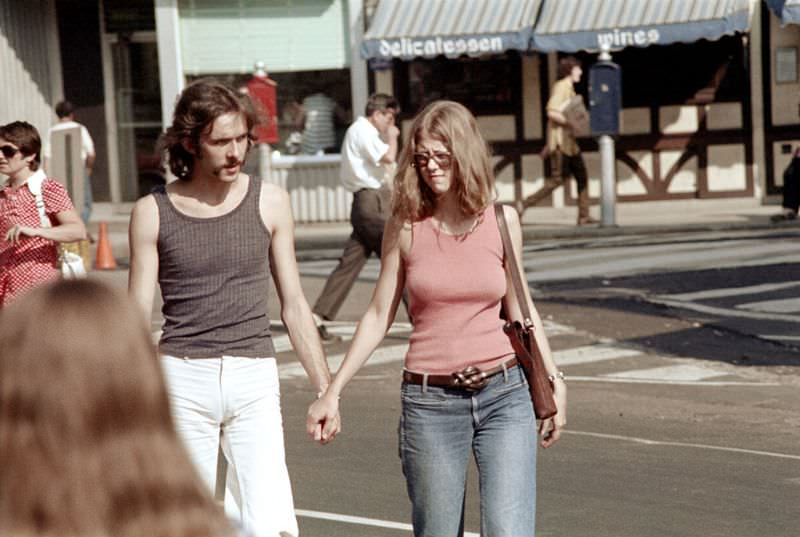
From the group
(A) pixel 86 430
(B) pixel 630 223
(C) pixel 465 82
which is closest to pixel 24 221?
(A) pixel 86 430

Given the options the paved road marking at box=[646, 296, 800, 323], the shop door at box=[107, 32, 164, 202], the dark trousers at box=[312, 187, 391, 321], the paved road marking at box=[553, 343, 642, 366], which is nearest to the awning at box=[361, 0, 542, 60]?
the shop door at box=[107, 32, 164, 202]

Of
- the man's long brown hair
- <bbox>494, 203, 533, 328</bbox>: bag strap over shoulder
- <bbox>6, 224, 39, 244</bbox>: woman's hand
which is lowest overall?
<bbox>6, 224, 39, 244</bbox>: woman's hand

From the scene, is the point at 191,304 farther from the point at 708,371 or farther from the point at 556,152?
the point at 556,152

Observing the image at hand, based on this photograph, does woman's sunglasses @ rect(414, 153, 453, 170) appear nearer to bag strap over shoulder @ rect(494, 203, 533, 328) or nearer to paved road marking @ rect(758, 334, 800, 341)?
bag strap over shoulder @ rect(494, 203, 533, 328)

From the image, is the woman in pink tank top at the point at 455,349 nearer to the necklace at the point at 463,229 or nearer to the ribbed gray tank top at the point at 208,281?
the necklace at the point at 463,229

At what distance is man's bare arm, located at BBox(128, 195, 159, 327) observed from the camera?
5.20m

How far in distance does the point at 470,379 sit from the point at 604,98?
53.6 ft

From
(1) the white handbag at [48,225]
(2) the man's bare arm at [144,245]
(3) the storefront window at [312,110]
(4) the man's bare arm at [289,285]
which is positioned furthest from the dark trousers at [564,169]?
(2) the man's bare arm at [144,245]

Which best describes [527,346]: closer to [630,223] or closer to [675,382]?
[675,382]

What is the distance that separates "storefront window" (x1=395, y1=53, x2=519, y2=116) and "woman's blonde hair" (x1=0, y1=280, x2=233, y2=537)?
2196 cm

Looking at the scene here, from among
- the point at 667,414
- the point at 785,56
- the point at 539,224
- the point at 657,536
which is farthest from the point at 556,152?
the point at 657,536

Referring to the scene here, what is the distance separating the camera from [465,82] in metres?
23.9

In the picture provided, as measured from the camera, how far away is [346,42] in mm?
24328

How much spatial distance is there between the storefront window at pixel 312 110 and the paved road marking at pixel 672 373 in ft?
43.8
